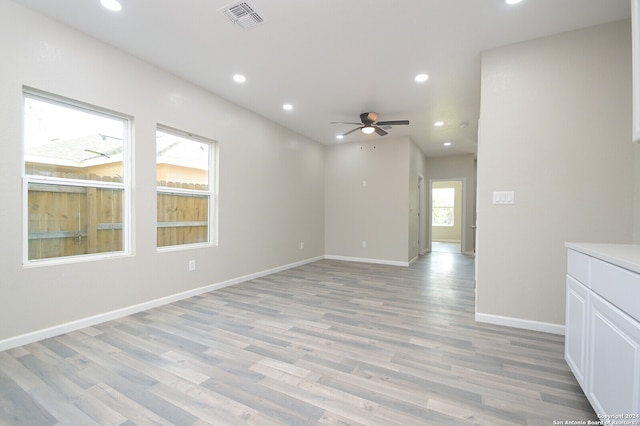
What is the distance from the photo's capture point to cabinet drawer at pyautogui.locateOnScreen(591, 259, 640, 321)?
1.09 m

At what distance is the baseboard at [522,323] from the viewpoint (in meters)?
2.50

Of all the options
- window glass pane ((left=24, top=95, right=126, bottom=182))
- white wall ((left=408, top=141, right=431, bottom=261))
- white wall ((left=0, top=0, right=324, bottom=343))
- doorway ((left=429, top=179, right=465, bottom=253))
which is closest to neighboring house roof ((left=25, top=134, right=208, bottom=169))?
window glass pane ((left=24, top=95, right=126, bottom=182))

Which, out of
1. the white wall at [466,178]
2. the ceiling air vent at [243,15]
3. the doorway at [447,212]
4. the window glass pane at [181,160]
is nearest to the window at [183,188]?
the window glass pane at [181,160]

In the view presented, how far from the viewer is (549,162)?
2.53 m

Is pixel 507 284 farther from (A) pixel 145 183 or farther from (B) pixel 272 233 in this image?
(A) pixel 145 183

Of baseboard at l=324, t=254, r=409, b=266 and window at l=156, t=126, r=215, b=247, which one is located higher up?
window at l=156, t=126, r=215, b=247

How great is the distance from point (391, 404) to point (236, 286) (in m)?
2.98

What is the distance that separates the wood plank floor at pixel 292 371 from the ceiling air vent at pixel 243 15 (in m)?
2.73

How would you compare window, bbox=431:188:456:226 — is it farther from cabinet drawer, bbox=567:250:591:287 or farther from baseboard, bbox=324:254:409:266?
cabinet drawer, bbox=567:250:591:287

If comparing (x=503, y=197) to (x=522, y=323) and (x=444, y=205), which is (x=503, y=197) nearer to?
(x=522, y=323)

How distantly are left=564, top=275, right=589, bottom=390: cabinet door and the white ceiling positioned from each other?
2.14 meters

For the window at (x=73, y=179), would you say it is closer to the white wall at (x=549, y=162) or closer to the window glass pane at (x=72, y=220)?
the window glass pane at (x=72, y=220)

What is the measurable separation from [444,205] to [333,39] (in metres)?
9.76

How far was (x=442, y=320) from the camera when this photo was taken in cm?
282
